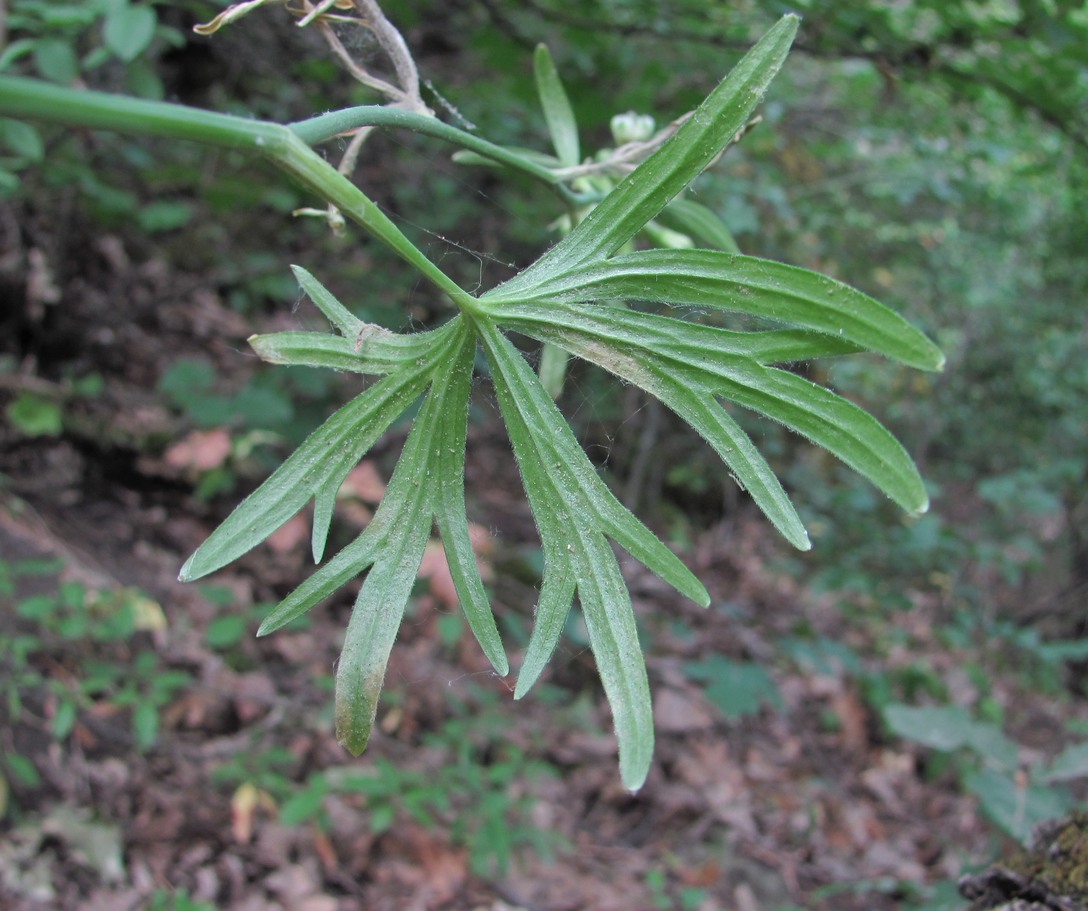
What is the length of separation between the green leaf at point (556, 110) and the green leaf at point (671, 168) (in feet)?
1.09

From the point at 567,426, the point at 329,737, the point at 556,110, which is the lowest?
the point at 329,737

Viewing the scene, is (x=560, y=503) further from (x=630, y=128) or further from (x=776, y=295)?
(x=630, y=128)

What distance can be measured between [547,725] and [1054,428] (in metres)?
3.96

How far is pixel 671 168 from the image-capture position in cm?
71

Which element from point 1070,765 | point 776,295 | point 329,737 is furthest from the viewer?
point 329,737

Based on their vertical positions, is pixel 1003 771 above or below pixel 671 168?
below

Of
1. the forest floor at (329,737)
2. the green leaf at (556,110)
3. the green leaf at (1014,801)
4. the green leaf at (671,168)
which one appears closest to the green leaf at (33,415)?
the forest floor at (329,737)

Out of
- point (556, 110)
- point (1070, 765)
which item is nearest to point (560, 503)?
point (556, 110)

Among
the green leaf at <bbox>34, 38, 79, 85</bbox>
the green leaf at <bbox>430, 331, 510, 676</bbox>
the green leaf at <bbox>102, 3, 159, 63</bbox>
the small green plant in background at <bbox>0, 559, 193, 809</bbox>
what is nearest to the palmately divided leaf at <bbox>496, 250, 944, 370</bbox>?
the green leaf at <bbox>430, 331, 510, 676</bbox>

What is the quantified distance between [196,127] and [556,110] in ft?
2.19

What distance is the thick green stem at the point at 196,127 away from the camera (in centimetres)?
45

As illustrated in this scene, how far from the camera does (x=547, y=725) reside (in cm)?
315

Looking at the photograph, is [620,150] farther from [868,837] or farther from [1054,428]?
[1054,428]

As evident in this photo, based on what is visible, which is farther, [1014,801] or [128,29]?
[1014,801]
